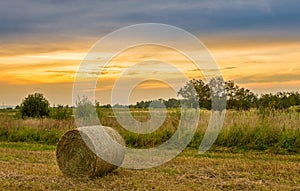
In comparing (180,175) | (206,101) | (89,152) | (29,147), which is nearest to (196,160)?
(180,175)

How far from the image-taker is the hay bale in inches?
375

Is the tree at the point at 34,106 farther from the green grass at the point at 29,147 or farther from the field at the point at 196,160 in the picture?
the green grass at the point at 29,147

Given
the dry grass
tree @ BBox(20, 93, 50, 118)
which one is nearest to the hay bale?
the dry grass

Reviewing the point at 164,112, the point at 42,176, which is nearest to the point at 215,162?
the point at 42,176

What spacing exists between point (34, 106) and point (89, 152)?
19.1m

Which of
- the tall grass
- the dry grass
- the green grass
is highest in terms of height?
the tall grass

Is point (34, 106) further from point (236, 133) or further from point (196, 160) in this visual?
point (196, 160)

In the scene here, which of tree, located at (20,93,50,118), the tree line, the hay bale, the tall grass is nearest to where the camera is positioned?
the hay bale

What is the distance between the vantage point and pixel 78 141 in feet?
32.6

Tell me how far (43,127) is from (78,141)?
9927 mm

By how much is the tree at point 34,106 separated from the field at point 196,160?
24.4ft

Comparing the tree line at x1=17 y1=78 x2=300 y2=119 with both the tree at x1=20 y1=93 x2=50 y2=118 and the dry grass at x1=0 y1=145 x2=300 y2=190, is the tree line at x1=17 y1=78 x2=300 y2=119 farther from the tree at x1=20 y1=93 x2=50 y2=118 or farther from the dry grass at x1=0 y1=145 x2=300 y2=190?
the dry grass at x1=0 y1=145 x2=300 y2=190

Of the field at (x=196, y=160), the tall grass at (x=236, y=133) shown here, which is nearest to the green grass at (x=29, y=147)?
the field at (x=196, y=160)

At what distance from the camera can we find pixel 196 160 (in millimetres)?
11719
